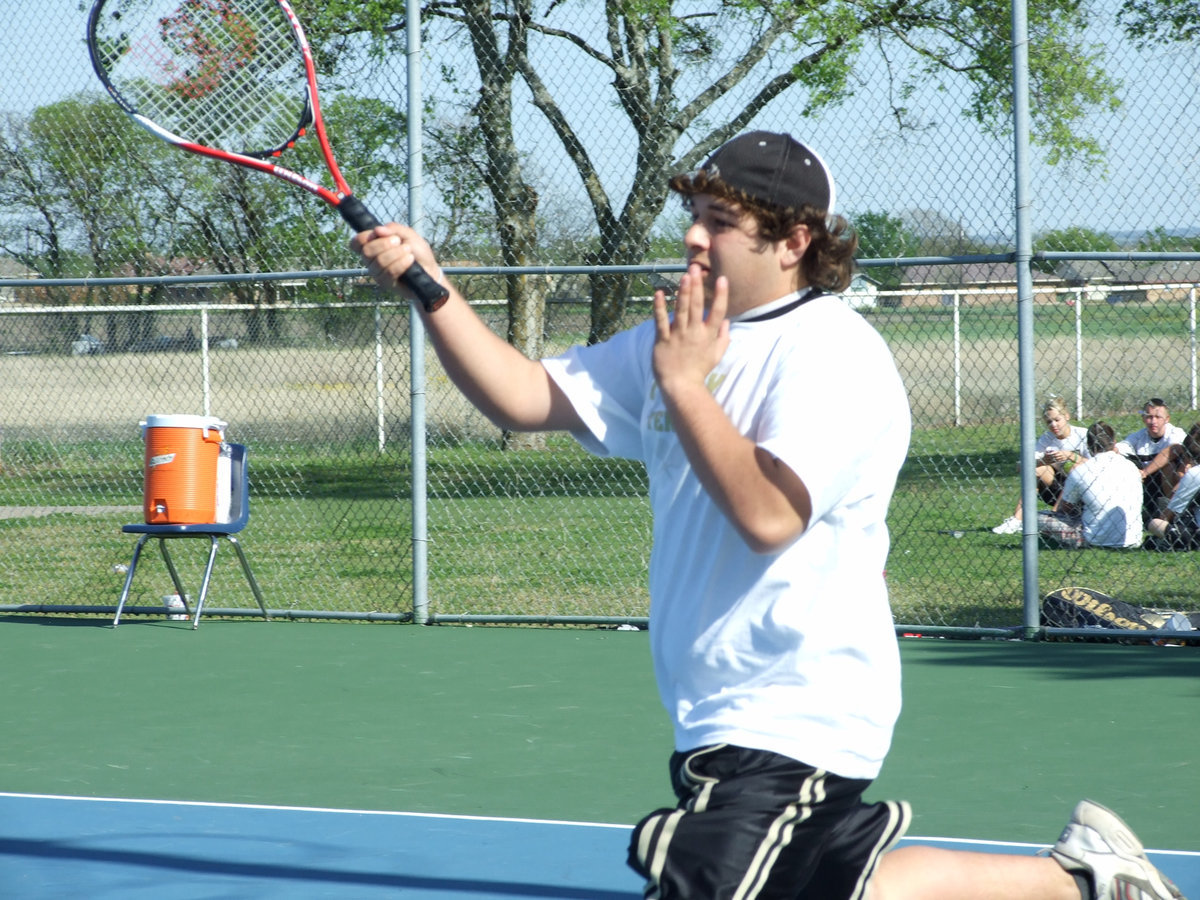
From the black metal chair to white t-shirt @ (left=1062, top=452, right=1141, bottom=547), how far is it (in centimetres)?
530

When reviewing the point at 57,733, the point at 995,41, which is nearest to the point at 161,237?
the point at 57,733

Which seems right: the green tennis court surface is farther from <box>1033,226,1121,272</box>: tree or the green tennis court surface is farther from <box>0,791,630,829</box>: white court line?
<box>1033,226,1121,272</box>: tree

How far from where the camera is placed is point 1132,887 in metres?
2.77

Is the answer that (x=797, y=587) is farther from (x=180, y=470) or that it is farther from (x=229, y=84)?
(x=180, y=470)

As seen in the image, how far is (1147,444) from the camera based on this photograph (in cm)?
1076

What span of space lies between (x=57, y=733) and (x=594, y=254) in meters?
4.21

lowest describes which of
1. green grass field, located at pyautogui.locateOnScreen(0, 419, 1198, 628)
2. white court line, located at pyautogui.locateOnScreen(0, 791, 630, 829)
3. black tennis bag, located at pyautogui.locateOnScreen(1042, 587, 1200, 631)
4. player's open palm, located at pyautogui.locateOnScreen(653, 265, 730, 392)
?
green grass field, located at pyautogui.locateOnScreen(0, 419, 1198, 628)

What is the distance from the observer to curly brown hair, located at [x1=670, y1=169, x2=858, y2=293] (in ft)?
7.57

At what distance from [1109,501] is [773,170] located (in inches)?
304

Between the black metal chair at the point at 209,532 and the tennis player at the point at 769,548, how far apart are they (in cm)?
520

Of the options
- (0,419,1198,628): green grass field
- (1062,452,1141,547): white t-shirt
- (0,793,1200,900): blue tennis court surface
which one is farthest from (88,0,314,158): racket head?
(1062,452,1141,547): white t-shirt

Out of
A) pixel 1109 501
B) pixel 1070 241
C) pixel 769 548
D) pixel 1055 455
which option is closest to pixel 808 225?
pixel 769 548

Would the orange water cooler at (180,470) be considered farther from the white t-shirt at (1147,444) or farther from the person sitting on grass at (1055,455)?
the white t-shirt at (1147,444)

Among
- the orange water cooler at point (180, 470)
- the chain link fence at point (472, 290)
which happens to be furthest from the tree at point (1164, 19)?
the orange water cooler at point (180, 470)
